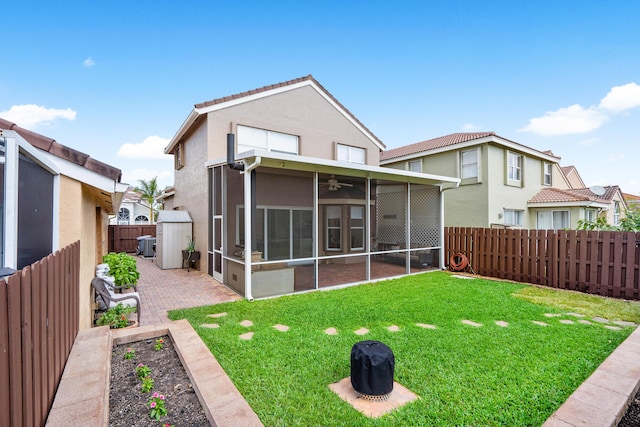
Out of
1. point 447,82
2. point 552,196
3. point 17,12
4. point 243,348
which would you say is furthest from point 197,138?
point 552,196

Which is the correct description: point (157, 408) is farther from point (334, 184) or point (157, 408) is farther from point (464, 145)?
point (464, 145)

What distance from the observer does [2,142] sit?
7.00ft

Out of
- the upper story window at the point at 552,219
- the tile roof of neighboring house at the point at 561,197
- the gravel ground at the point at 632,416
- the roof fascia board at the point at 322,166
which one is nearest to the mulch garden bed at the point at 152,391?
the gravel ground at the point at 632,416

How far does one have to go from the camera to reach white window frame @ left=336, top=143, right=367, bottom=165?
1330 centimetres

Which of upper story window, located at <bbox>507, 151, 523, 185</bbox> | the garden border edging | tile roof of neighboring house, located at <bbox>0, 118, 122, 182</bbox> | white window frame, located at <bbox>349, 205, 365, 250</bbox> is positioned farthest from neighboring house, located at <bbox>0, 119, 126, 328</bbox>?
upper story window, located at <bbox>507, 151, 523, 185</bbox>

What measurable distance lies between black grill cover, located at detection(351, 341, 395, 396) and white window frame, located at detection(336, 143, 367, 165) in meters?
10.6

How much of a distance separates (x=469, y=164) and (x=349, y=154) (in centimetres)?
609

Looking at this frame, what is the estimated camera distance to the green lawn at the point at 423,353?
291cm

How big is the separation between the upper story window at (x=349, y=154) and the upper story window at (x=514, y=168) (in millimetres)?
7473

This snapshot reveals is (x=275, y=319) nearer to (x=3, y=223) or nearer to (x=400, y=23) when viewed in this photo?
(x=3, y=223)

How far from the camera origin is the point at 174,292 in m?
8.04

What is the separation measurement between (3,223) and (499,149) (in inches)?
659

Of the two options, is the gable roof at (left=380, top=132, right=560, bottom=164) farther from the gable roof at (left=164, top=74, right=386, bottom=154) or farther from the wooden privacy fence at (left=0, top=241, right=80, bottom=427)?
the wooden privacy fence at (left=0, top=241, right=80, bottom=427)

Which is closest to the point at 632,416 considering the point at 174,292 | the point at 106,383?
the point at 106,383
